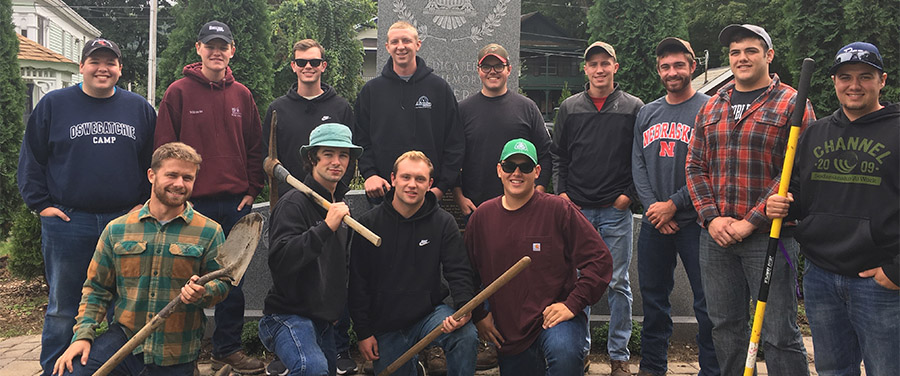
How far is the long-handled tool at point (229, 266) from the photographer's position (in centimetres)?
317

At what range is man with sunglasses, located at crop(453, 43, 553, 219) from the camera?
474 centimetres

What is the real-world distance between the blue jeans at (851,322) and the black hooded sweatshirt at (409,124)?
230 cm

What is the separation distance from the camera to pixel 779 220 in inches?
132

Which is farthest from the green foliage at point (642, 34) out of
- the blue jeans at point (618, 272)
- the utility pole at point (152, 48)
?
the utility pole at point (152, 48)

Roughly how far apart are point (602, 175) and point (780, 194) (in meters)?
1.38

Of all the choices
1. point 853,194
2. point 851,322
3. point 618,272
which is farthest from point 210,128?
point 851,322

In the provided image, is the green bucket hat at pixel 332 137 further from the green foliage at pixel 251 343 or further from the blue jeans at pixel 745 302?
the blue jeans at pixel 745 302

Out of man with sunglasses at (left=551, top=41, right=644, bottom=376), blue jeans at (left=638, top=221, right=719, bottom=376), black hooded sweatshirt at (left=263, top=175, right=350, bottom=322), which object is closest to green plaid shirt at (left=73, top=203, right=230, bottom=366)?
black hooded sweatshirt at (left=263, top=175, right=350, bottom=322)

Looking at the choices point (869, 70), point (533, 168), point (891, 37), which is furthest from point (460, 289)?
point (891, 37)

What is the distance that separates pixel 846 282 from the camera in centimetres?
310

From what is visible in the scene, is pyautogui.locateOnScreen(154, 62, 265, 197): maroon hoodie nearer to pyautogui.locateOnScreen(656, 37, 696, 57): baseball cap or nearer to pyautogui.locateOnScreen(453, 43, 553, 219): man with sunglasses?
pyautogui.locateOnScreen(453, 43, 553, 219): man with sunglasses

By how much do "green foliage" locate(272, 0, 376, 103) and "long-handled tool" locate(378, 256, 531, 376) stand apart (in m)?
16.3

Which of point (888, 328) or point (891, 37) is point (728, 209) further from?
point (891, 37)

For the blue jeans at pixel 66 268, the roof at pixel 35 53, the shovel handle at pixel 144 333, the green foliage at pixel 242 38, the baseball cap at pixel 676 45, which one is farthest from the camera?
the roof at pixel 35 53
